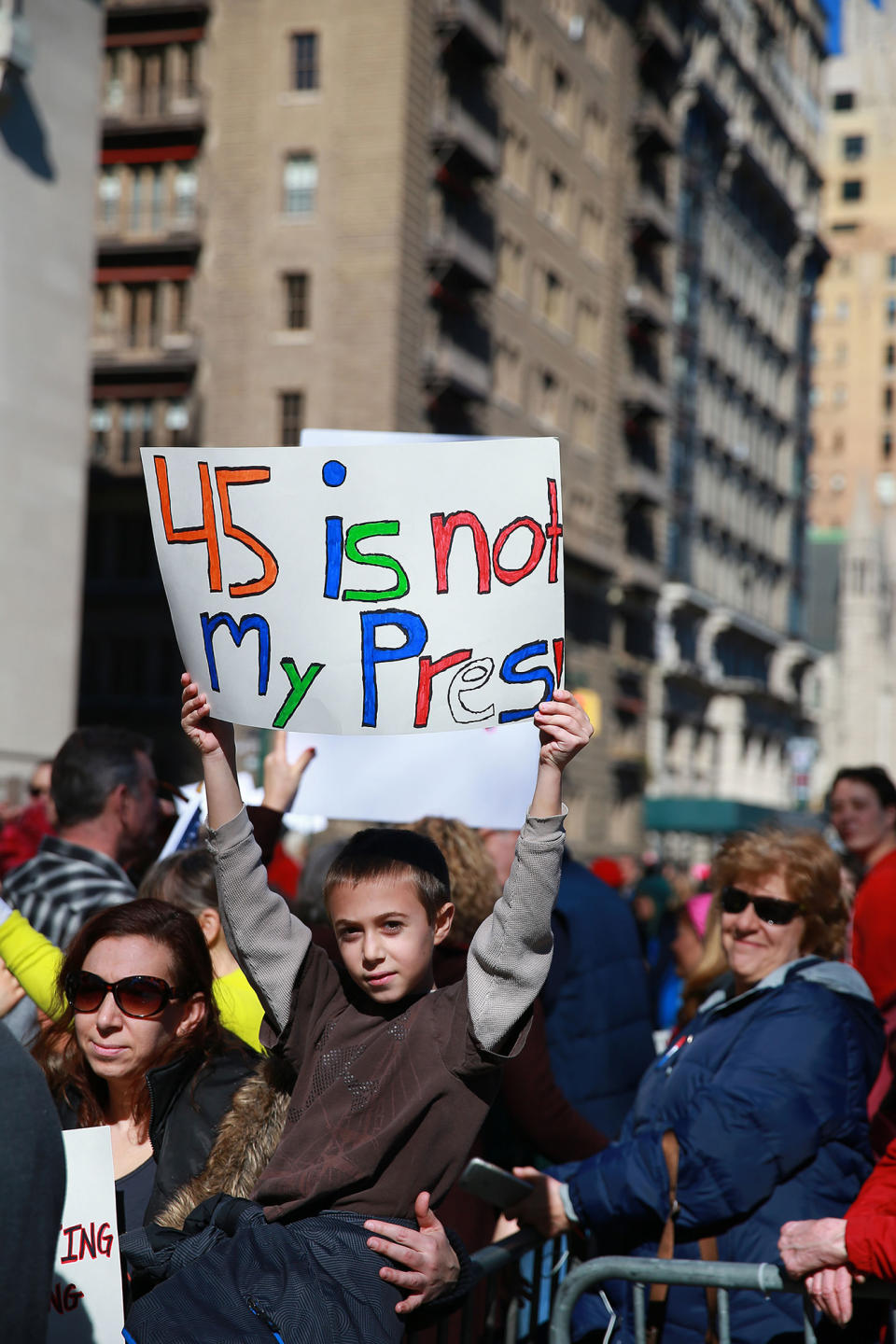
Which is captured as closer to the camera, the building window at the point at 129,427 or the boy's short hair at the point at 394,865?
the boy's short hair at the point at 394,865

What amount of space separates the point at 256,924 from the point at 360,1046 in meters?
0.32

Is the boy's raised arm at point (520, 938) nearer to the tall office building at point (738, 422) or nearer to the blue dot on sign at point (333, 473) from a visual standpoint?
the blue dot on sign at point (333, 473)

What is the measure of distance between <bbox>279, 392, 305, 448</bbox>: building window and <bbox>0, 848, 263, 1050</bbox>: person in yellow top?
33.0 m

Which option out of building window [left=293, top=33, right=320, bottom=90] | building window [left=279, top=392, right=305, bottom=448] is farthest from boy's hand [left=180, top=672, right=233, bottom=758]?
building window [left=293, top=33, right=320, bottom=90]

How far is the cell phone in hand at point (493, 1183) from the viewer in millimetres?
3543

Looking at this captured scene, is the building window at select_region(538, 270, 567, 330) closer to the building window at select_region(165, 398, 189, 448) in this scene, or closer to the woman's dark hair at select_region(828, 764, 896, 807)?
the building window at select_region(165, 398, 189, 448)

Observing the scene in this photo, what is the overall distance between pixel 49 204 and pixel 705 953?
20.5 meters

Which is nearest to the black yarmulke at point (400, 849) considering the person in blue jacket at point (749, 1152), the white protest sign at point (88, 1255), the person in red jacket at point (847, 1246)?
the white protest sign at point (88, 1255)

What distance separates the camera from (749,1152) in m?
3.80

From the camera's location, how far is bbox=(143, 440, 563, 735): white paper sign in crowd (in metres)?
3.52

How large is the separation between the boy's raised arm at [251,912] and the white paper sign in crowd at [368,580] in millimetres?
257

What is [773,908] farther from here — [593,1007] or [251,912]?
[251,912]

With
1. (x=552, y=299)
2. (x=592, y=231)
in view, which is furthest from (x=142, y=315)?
(x=592, y=231)

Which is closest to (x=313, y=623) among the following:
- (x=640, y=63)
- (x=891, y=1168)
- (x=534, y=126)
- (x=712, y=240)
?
(x=891, y=1168)
